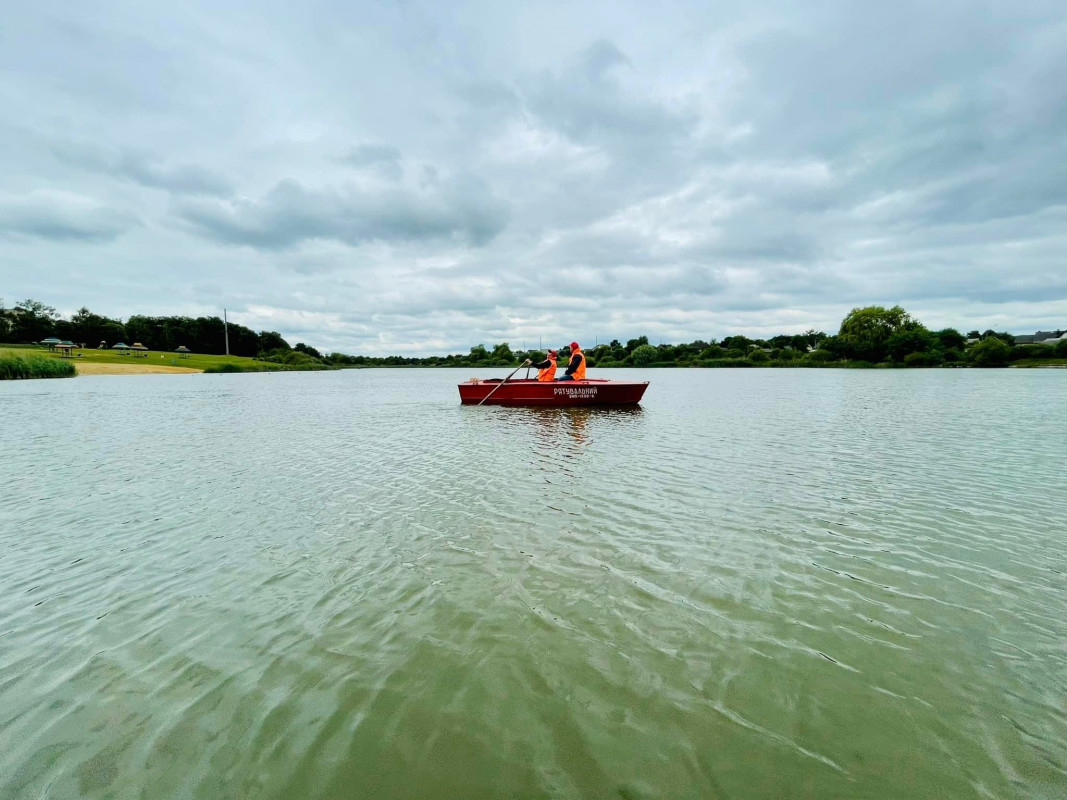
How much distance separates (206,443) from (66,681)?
1428cm

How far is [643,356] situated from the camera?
13812 centimetres

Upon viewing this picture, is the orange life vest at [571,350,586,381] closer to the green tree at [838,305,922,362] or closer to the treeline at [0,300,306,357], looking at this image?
the green tree at [838,305,922,362]

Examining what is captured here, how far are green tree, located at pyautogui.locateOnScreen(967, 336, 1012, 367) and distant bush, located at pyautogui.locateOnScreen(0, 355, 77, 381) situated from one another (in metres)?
155

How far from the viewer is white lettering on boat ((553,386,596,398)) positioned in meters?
25.5

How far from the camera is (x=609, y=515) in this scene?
27.4ft

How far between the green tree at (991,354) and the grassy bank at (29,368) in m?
155

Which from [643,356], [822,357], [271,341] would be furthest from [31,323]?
[822,357]

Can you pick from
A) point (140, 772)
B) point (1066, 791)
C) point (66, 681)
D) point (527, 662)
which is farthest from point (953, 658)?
point (66, 681)

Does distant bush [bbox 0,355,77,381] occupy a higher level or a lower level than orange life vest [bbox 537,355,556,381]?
lower

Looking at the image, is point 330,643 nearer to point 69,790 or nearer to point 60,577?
point 69,790

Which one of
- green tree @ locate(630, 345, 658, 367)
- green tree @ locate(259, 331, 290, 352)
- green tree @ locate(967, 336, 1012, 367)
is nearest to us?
green tree @ locate(967, 336, 1012, 367)

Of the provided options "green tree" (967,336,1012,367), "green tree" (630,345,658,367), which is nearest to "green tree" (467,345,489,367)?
"green tree" (630,345,658,367)

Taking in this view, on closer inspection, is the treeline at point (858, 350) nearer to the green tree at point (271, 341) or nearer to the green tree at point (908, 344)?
the green tree at point (908, 344)

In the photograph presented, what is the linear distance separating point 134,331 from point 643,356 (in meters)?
150
